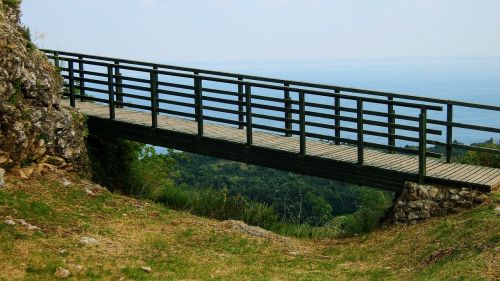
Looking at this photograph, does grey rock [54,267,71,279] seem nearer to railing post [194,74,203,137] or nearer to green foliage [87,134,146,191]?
railing post [194,74,203,137]

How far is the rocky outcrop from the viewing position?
40.2ft

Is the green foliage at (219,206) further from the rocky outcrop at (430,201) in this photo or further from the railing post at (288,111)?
the rocky outcrop at (430,201)

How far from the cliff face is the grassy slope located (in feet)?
2.30

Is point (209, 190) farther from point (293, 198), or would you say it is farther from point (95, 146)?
point (293, 198)

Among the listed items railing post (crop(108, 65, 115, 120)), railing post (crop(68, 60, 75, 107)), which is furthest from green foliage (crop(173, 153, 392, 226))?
railing post (crop(108, 65, 115, 120))

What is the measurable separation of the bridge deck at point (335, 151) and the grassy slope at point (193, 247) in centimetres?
115

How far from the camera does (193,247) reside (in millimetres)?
11383

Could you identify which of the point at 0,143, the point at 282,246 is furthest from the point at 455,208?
the point at 0,143

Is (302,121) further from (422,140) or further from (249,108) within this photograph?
(422,140)

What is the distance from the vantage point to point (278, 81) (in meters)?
16.0

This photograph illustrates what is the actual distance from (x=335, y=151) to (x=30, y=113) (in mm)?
6566

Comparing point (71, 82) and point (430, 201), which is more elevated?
point (71, 82)

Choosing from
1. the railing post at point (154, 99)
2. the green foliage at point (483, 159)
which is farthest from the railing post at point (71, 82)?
the green foliage at point (483, 159)

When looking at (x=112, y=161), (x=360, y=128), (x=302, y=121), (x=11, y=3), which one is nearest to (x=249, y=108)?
(x=302, y=121)
